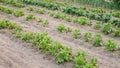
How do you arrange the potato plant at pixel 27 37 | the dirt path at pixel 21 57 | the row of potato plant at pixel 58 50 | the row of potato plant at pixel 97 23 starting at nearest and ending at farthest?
the row of potato plant at pixel 58 50, the dirt path at pixel 21 57, the potato plant at pixel 27 37, the row of potato plant at pixel 97 23

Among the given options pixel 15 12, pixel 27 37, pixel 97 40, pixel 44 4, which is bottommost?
pixel 44 4

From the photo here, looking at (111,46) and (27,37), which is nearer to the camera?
(111,46)

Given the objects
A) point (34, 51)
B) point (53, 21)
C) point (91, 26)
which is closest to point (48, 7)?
→ point (53, 21)

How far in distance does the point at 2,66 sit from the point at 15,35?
3150 mm

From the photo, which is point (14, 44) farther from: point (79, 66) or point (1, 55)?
point (79, 66)

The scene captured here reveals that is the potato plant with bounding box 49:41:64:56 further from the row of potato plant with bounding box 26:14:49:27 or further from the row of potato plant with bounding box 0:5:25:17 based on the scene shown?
the row of potato plant with bounding box 0:5:25:17

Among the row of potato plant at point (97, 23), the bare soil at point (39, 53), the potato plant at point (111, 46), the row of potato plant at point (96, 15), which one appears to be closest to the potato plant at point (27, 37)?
the bare soil at point (39, 53)

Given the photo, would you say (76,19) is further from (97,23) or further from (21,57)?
(21,57)

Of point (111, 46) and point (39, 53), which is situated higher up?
point (111, 46)

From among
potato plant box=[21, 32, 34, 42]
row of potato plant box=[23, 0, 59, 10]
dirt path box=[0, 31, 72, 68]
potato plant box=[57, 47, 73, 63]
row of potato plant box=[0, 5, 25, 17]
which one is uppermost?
potato plant box=[57, 47, 73, 63]

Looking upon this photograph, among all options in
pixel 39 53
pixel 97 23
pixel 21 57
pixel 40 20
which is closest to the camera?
pixel 21 57

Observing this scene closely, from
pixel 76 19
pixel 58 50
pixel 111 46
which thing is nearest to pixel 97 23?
pixel 76 19

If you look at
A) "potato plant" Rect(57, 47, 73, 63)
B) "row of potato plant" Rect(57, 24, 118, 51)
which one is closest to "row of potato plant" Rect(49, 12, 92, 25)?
"row of potato plant" Rect(57, 24, 118, 51)

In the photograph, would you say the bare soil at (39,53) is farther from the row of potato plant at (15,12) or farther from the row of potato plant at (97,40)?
the row of potato plant at (15,12)
